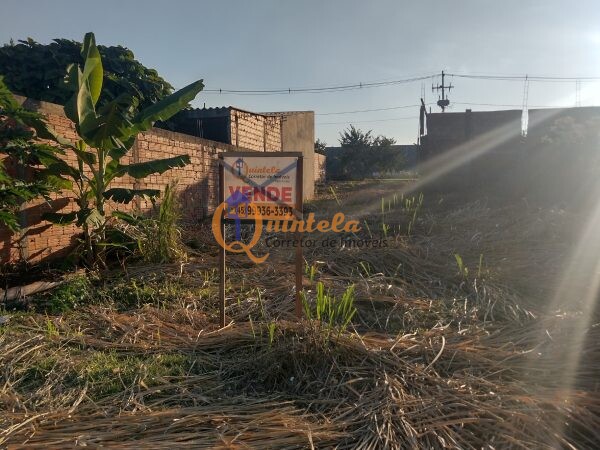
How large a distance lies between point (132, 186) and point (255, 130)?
6585mm

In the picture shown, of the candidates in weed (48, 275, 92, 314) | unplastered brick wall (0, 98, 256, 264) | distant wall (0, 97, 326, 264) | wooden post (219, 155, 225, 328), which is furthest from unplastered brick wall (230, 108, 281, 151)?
wooden post (219, 155, 225, 328)

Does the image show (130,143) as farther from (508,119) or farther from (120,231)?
(508,119)

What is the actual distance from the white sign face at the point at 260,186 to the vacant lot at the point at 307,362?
932mm

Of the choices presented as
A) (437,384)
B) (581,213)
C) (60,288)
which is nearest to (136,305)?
(60,288)

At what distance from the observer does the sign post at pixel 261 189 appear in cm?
372

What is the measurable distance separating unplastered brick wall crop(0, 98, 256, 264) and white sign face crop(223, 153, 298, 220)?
7.37 ft

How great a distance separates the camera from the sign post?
146 inches

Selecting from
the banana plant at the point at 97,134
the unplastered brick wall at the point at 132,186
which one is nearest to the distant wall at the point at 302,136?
the unplastered brick wall at the point at 132,186

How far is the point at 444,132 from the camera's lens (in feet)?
62.2

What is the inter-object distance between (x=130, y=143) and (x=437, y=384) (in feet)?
14.7

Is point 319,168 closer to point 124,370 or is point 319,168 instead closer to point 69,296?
point 69,296

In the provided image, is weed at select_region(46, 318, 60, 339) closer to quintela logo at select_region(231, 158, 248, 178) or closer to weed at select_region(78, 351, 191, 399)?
weed at select_region(78, 351, 191, 399)

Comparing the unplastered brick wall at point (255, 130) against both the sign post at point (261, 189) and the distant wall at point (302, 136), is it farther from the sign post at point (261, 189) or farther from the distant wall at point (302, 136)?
the sign post at point (261, 189)

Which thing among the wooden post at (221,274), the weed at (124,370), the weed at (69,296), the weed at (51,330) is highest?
the wooden post at (221,274)
